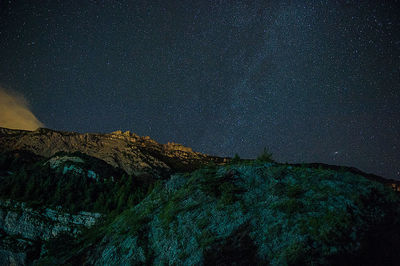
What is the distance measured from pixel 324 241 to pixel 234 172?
238 inches

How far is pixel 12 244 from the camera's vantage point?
26.9 meters

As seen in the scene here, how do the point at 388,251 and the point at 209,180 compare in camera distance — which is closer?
the point at 388,251

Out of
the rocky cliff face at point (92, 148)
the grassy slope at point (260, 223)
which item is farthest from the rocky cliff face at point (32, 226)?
the rocky cliff face at point (92, 148)

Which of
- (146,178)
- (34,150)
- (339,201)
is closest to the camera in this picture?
(339,201)

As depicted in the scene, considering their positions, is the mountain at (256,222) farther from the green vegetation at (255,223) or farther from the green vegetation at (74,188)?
the green vegetation at (74,188)

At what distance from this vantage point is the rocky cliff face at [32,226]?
26688 millimetres

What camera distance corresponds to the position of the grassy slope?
5938mm

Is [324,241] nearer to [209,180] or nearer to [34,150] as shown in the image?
[209,180]

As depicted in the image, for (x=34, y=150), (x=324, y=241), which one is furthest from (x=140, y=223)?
(x=34, y=150)

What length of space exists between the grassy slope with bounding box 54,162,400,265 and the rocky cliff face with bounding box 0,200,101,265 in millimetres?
21856

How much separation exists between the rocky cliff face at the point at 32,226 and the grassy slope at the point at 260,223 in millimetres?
21856

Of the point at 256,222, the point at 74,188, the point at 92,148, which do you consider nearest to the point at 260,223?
the point at 256,222

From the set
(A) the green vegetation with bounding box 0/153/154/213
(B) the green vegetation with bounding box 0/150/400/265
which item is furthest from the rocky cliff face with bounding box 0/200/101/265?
(B) the green vegetation with bounding box 0/150/400/265

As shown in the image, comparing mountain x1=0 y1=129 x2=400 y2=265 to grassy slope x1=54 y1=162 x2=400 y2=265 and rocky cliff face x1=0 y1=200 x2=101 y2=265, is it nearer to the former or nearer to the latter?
grassy slope x1=54 y1=162 x2=400 y2=265
